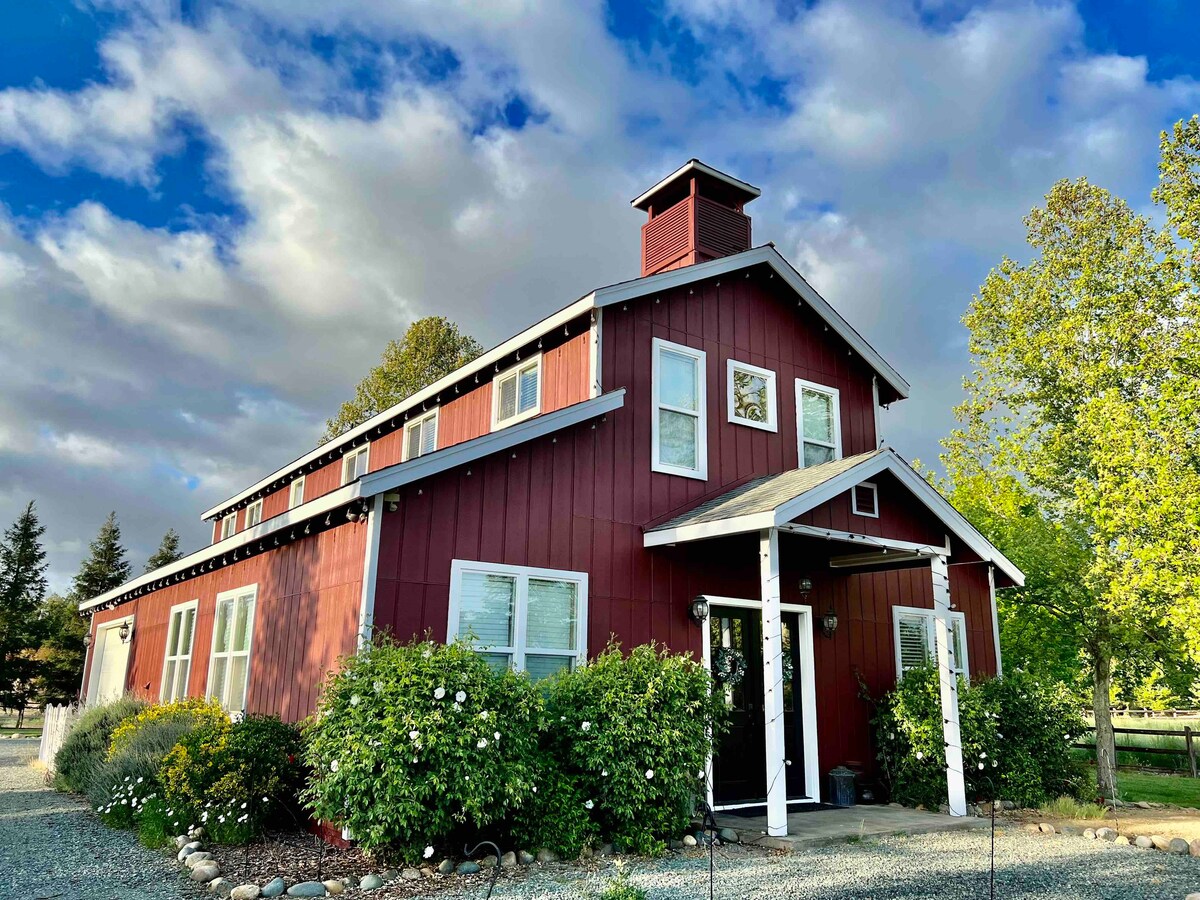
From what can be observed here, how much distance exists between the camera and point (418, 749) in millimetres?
6453

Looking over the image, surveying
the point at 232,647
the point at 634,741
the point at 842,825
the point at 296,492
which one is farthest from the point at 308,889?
the point at 296,492

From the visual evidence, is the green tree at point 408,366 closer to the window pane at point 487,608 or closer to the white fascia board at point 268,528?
the white fascia board at point 268,528

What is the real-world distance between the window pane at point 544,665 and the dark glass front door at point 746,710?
6.56 ft

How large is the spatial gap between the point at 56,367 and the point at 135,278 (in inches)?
231

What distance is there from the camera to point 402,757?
643 cm

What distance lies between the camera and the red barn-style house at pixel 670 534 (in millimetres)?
8414

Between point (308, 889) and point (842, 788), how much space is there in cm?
662

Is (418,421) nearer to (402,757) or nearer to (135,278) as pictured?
(135,278)

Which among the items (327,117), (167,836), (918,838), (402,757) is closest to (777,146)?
(327,117)

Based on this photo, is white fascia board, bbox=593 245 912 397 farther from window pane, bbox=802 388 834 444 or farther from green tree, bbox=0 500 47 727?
green tree, bbox=0 500 47 727

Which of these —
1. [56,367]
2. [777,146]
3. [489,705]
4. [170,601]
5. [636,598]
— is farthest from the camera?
[56,367]

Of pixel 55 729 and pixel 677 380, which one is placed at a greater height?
pixel 677 380

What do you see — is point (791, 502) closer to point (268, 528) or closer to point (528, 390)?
point (528, 390)

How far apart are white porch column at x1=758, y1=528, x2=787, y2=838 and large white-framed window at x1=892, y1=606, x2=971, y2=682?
4117 mm
